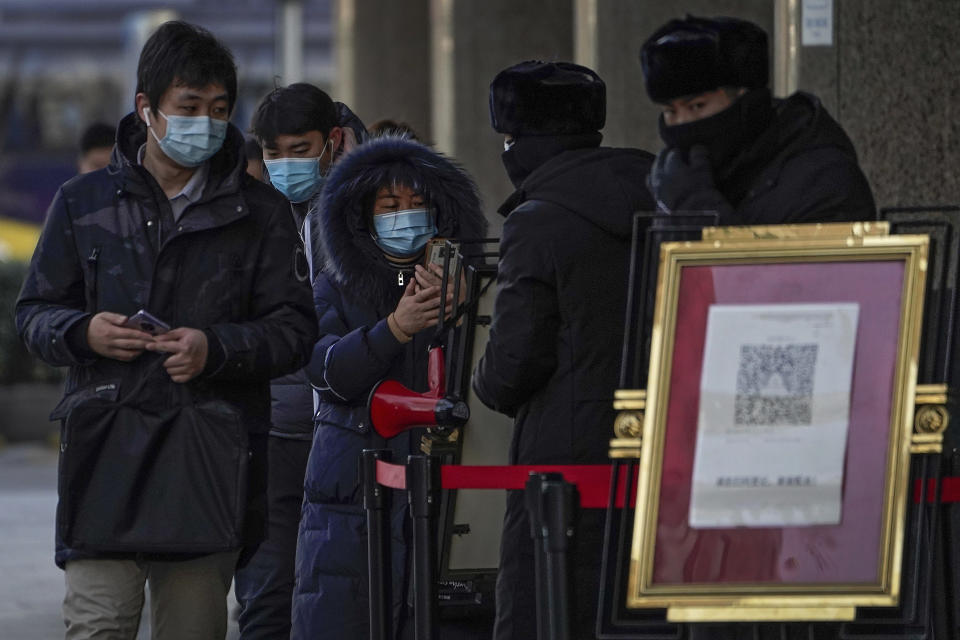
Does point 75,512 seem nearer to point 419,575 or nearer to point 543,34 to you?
point 419,575

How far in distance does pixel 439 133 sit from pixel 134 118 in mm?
10028

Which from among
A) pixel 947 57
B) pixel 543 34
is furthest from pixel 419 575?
pixel 543 34

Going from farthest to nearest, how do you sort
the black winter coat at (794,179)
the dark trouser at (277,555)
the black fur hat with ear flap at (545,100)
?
the dark trouser at (277,555) → the black fur hat with ear flap at (545,100) → the black winter coat at (794,179)

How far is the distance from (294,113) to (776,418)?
9.98 ft

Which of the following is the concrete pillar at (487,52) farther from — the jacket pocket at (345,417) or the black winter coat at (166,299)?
the black winter coat at (166,299)

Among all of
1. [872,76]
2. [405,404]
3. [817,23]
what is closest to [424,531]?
[405,404]

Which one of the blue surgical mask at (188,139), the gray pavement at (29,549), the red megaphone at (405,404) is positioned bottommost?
the gray pavement at (29,549)

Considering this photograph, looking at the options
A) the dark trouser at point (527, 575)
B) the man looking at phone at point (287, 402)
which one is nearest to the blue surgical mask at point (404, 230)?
the man looking at phone at point (287, 402)

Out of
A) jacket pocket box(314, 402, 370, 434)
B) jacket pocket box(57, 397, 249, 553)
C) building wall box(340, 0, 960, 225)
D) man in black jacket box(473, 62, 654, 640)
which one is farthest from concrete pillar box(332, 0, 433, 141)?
man in black jacket box(473, 62, 654, 640)

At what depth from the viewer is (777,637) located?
3.91 meters

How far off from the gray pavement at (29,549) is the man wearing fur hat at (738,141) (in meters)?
4.42

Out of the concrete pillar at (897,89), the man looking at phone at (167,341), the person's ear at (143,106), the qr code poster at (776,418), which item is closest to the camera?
the qr code poster at (776,418)

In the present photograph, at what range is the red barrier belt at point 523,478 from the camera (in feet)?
13.7

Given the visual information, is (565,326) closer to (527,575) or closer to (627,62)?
(527,575)
